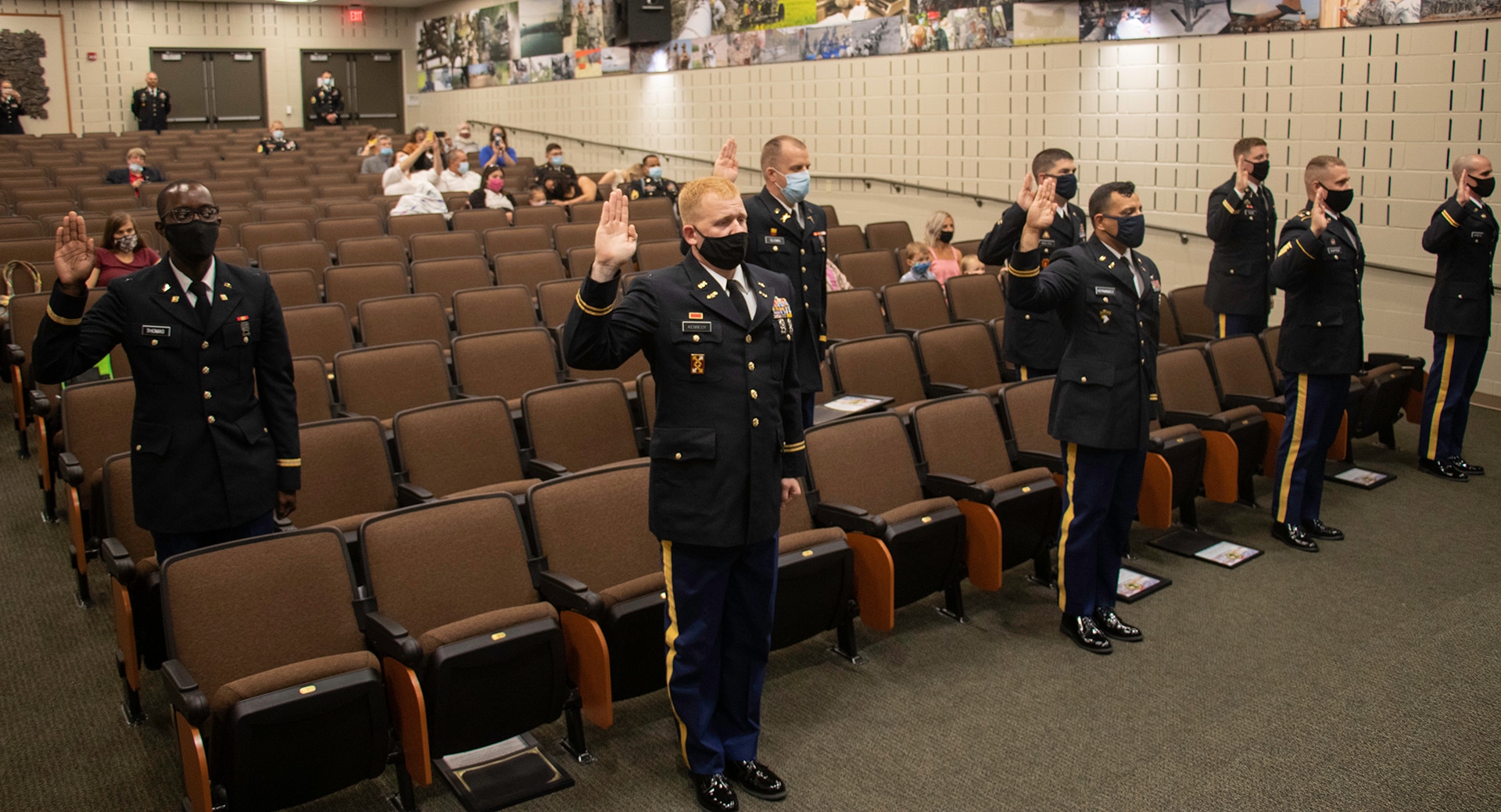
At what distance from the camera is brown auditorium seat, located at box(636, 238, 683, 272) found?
7305 millimetres

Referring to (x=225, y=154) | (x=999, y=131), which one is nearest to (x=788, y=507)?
(x=999, y=131)

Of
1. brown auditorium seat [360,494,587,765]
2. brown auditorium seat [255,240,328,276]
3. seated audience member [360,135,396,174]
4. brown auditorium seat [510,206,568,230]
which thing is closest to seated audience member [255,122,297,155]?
seated audience member [360,135,396,174]

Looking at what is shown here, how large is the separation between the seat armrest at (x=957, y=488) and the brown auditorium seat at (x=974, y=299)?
105 inches

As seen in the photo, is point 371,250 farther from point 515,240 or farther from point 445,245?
→ point 515,240

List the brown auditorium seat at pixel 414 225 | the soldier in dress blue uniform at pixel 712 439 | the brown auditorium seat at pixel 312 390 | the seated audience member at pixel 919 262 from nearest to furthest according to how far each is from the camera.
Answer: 1. the soldier in dress blue uniform at pixel 712 439
2. the brown auditorium seat at pixel 312 390
3. the seated audience member at pixel 919 262
4. the brown auditorium seat at pixel 414 225

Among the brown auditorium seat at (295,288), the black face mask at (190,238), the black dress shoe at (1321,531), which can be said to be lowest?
the black dress shoe at (1321,531)

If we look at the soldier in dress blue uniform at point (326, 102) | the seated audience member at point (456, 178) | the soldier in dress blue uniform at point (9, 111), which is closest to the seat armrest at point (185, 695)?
the seated audience member at point (456, 178)

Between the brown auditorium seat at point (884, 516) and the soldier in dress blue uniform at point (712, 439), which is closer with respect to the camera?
the soldier in dress blue uniform at point (712, 439)

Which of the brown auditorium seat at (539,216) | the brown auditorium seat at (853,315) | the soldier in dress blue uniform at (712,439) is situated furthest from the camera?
the brown auditorium seat at (539,216)

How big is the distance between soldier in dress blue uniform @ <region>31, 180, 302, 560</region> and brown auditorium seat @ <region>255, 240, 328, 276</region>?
4.08m

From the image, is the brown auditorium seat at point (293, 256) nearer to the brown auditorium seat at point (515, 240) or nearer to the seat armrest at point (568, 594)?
the brown auditorium seat at point (515, 240)

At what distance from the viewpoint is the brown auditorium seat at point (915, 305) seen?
645 cm

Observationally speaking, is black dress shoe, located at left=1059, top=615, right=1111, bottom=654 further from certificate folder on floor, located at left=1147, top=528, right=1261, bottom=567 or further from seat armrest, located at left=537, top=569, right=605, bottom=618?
seat armrest, located at left=537, top=569, right=605, bottom=618

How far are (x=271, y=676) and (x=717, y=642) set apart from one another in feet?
3.46
